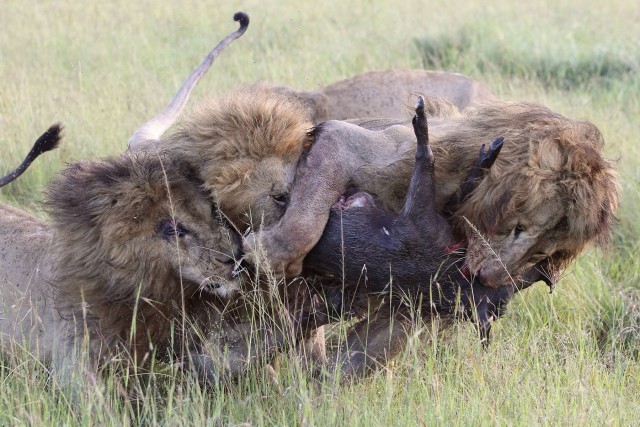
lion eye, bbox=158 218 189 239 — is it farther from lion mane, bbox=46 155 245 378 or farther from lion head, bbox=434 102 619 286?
lion head, bbox=434 102 619 286

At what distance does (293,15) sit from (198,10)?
1032 millimetres

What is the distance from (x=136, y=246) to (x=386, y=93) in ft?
9.82

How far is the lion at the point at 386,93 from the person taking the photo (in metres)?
5.95

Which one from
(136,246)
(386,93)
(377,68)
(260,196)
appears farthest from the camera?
(377,68)

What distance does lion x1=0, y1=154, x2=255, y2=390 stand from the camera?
341 centimetres

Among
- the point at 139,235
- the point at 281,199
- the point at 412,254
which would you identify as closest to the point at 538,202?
the point at 412,254

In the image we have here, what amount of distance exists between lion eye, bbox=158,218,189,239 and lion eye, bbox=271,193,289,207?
39 cm

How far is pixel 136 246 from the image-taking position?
339cm

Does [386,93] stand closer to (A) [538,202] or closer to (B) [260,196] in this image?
(B) [260,196]

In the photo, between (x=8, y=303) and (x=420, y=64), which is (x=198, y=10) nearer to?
(x=420, y=64)

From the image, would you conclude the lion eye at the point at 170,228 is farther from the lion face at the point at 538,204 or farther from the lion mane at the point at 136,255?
the lion face at the point at 538,204

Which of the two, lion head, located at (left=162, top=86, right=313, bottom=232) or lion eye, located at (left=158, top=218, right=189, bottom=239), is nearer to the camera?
lion eye, located at (left=158, top=218, right=189, bottom=239)

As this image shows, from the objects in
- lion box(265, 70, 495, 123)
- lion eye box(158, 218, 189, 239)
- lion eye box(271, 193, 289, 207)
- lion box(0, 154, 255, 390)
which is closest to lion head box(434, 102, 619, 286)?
lion eye box(271, 193, 289, 207)

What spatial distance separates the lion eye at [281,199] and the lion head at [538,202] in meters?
0.62
